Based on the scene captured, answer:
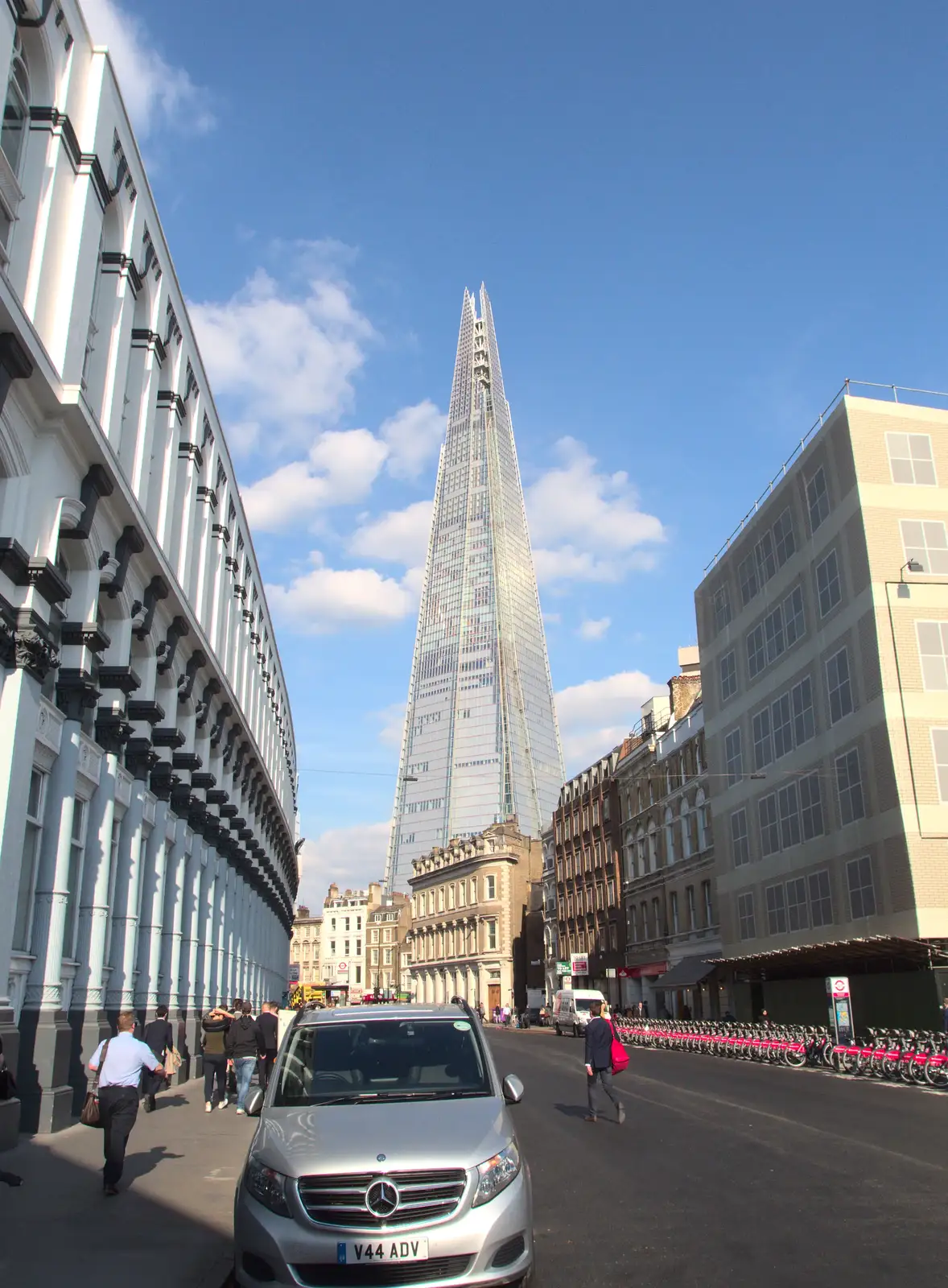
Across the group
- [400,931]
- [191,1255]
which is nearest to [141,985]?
[191,1255]

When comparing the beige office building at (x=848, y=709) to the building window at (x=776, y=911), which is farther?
the building window at (x=776, y=911)

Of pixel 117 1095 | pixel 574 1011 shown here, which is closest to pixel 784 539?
pixel 574 1011

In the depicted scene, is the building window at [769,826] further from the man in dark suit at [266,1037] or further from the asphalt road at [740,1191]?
the man in dark suit at [266,1037]

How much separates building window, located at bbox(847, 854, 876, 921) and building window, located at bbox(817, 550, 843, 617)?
8685 mm

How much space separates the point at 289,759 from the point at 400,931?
9712 centimetres

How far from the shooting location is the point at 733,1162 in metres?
12.3

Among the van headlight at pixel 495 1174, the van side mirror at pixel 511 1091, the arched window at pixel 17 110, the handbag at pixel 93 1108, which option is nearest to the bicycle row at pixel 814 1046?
the handbag at pixel 93 1108

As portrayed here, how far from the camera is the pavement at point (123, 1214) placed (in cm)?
762

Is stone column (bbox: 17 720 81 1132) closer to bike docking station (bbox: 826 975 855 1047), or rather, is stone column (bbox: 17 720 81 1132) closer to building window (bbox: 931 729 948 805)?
bike docking station (bbox: 826 975 855 1047)

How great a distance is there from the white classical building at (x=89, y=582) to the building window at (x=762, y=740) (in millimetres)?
23365

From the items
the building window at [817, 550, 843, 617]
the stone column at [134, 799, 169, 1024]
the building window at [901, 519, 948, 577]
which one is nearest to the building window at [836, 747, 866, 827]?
the building window at [817, 550, 843, 617]

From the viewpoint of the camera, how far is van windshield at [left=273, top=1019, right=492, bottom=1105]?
774 centimetres

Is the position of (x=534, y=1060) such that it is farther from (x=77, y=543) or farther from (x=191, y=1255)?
(x=191, y=1255)

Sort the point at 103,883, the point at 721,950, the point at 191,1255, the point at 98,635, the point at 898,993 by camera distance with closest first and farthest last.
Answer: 1. the point at 191,1255
2. the point at 98,635
3. the point at 103,883
4. the point at 898,993
5. the point at 721,950
